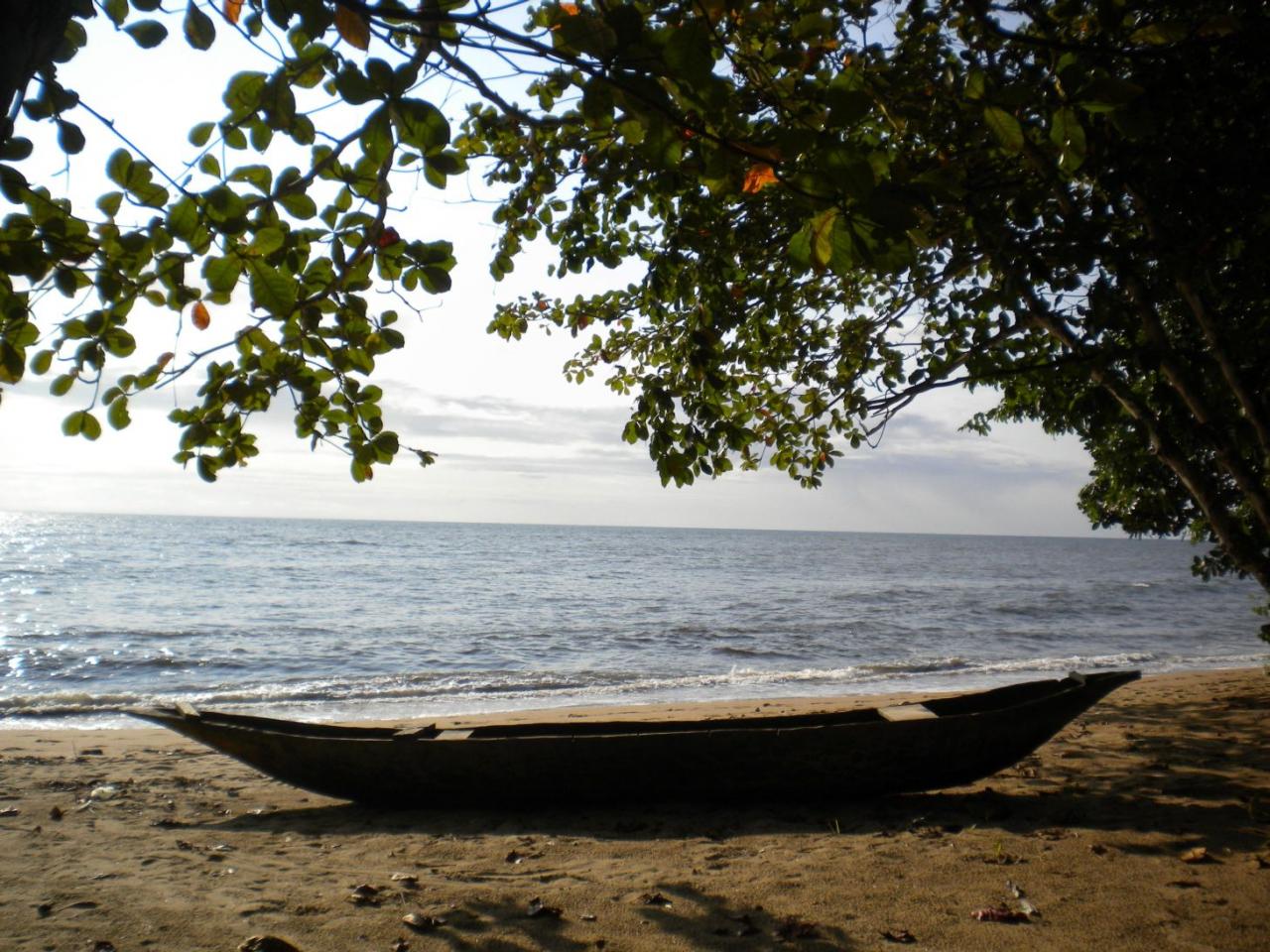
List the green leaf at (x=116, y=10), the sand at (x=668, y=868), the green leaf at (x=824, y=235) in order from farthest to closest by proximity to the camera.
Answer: the sand at (x=668, y=868)
the green leaf at (x=116, y=10)
the green leaf at (x=824, y=235)

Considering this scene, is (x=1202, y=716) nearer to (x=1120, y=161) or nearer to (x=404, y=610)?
(x=1120, y=161)

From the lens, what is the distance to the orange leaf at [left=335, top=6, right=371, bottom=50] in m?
2.36

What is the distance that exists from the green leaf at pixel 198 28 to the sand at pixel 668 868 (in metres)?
3.46

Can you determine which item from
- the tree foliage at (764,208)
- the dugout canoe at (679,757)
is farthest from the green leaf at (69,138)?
the dugout canoe at (679,757)

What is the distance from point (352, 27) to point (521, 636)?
19.8m

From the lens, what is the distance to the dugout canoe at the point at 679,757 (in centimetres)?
581

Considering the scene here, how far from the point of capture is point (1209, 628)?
80.3 feet

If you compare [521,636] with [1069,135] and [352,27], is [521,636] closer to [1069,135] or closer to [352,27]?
[352,27]

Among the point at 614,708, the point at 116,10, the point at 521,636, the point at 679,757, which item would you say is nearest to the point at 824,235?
the point at 116,10

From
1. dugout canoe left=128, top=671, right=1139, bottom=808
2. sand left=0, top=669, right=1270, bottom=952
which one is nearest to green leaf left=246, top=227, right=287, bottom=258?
sand left=0, top=669, right=1270, bottom=952

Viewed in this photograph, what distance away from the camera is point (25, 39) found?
188cm

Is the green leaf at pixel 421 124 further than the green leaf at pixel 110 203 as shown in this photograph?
No

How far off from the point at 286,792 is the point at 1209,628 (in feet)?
83.4

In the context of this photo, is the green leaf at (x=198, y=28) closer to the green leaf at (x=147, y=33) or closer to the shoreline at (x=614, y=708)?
the green leaf at (x=147, y=33)
